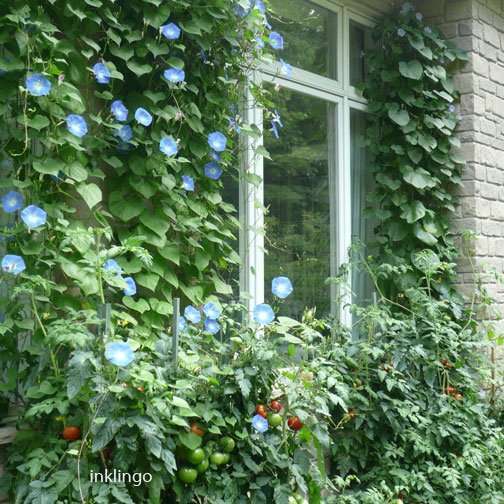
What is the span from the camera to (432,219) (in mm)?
4281

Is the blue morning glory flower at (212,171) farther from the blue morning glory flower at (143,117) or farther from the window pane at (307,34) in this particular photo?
the window pane at (307,34)

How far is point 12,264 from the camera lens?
2.31m

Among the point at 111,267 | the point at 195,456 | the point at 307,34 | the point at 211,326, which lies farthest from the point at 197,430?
the point at 307,34

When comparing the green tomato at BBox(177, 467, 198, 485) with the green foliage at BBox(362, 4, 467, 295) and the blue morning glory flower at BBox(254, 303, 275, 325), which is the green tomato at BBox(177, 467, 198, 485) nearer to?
the blue morning glory flower at BBox(254, 303, 275, 325)

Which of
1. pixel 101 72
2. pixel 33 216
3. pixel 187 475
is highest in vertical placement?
pixel 101 72

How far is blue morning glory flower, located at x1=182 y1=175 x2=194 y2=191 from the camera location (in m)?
2.93

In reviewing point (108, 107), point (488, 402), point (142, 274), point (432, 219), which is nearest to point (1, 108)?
point (108, 107)

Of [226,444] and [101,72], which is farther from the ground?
[101,72]

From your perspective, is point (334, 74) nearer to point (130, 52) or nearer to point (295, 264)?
point (295, 264)

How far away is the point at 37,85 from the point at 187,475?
135cm

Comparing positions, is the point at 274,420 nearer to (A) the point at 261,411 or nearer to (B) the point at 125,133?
(A) the point at 261,411

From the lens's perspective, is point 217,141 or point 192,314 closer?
point 192,314

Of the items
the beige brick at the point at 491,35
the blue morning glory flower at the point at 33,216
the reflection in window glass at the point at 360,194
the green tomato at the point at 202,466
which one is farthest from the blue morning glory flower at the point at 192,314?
the beige brick at the point at 491,35

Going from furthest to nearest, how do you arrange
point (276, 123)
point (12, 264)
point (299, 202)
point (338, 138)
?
point (338, 138), point (299, 202), point (276, 123), point (12, 264)
